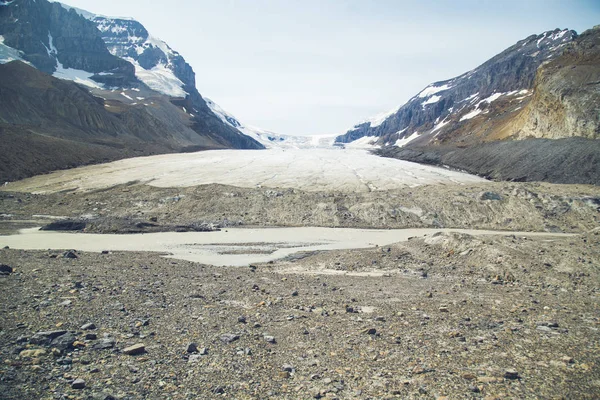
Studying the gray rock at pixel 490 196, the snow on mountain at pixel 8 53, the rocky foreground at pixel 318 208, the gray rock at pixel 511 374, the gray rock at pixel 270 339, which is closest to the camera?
the gray rock at pixel 511 374

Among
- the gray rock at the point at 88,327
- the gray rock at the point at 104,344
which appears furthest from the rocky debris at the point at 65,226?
the gray rock at the point at 104,344

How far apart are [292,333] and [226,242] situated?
1775cm

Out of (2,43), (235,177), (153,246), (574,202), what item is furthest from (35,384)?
(2,43)

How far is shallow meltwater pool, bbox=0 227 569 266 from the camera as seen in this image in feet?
70.3

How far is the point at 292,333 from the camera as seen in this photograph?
8.66m

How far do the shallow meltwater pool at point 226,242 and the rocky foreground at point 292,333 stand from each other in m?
5.97

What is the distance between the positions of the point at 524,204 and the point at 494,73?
183871 millimetres

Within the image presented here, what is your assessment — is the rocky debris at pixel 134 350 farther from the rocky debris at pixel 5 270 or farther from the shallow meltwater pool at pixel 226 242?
the shallow meltwater pool at pixel 226 242

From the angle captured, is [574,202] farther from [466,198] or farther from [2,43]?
[2,43]

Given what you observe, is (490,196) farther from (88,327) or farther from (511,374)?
(88,327)

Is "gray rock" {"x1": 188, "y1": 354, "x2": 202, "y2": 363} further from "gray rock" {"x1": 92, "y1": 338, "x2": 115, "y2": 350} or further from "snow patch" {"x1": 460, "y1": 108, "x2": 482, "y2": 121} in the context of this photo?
"snow patch" {"x1": 460, "y1": 108, "x2": 482, "y2": 121}

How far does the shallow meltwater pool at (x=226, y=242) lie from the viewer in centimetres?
2144

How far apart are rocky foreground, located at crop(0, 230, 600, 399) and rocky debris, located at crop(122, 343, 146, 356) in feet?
0.09

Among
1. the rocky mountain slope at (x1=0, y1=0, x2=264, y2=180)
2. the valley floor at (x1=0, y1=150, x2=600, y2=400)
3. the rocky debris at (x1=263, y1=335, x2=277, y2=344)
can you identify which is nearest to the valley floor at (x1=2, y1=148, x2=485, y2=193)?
the rocky mountain slope at (x1=0, y1=0, x2=264, y2=180)
